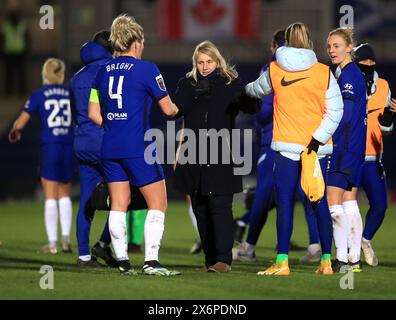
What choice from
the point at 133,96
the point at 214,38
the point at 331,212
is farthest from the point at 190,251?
the point at 214,38

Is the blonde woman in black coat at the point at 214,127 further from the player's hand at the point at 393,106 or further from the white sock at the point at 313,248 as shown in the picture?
the white sock at the point at 313,248

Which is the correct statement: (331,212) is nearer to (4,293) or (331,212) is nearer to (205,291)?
(205,291)

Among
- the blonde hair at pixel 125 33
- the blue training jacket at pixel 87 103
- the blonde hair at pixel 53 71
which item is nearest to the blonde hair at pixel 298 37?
the blonde hair at pixel 125 33

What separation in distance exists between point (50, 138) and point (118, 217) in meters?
4.37

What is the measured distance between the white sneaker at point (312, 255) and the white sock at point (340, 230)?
145 centimetres

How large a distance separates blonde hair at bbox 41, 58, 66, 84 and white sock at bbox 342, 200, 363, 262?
13.6ft

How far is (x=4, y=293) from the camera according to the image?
10.2 metres

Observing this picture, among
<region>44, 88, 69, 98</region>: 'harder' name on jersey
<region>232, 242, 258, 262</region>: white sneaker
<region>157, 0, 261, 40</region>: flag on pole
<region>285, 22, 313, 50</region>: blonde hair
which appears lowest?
<region>232, 242, 258, 262</region>: white sneaker

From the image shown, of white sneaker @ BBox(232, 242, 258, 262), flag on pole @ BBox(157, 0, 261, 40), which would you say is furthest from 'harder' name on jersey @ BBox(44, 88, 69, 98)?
flag on pole @ BBox(157, 0, 261, 40)

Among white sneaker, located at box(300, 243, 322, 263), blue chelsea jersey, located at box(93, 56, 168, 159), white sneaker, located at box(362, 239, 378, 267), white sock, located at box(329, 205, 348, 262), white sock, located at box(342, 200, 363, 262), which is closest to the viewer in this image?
blue chelsea jersey, located at box(93, 56, 168, 159)

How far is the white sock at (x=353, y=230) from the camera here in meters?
12.3

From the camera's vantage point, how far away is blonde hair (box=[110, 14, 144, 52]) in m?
11.1

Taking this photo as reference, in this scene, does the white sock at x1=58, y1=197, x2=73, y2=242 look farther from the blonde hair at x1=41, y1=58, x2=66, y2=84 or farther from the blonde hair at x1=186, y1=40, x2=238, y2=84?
the blonde hair at x1=186, y1=40, x2=238, y2=84

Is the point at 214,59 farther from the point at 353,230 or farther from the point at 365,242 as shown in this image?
the point at 365,242
